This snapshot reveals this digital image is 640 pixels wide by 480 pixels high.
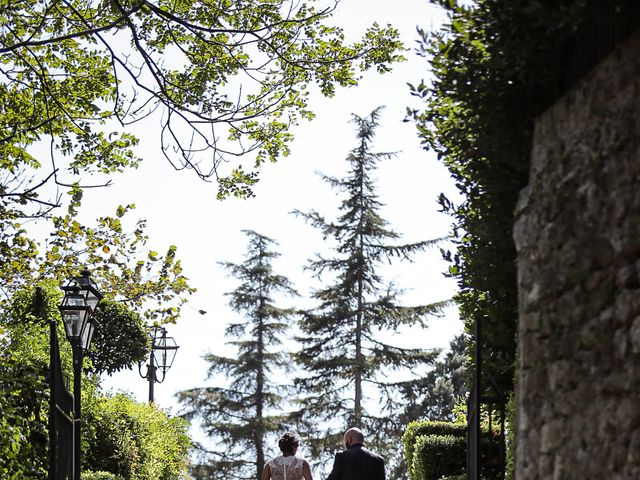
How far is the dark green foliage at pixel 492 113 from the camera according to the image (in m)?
5.27

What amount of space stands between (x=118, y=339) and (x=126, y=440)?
214 inches

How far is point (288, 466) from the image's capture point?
1055 centimetres

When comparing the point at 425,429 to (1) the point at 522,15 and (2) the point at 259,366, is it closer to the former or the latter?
(1) the point at 522,15

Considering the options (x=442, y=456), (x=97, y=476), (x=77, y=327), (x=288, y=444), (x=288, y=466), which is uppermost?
(x=77, y=327)

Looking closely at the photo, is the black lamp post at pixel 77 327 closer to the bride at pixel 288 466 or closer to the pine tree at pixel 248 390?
the bride at pixel 288 466

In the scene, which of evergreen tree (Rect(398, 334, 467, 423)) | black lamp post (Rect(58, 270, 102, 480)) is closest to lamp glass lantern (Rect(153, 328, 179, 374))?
black lamp post (Rect(58, 270, 102, 480))

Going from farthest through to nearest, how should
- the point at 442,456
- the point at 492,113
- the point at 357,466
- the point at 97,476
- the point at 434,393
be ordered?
the point at 434,393, the point at 442,456, the point at 97,476, the point at 357,466, the point at 492,113

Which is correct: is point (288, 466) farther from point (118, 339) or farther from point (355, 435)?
point (118, 339)

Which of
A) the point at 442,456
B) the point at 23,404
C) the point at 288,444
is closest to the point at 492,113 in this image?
the point at 23,404

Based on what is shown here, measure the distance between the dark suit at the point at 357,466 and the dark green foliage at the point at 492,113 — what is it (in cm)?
285

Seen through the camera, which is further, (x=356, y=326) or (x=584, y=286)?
(x=356, y=326)

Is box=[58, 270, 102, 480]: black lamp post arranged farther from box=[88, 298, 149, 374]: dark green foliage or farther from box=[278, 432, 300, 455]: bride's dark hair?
box=[88, 298, 149, 374]: dark green foliage

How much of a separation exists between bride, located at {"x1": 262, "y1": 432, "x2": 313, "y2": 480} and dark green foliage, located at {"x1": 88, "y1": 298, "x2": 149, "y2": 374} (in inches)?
318

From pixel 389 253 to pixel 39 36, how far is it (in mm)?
27286
